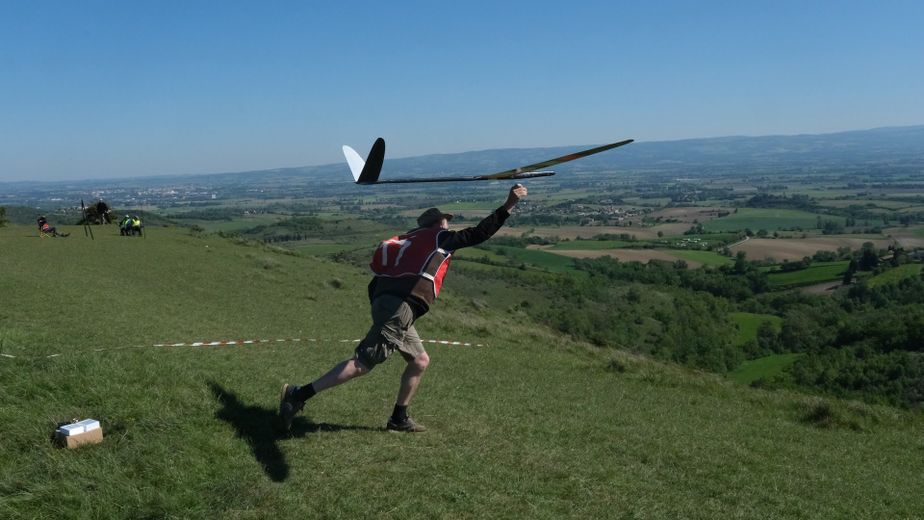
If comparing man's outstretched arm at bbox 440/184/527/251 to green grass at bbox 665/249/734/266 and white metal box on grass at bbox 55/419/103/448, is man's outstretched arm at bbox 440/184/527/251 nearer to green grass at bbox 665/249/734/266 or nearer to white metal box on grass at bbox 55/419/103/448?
white metal box on grass at bbox 55/419/103/448

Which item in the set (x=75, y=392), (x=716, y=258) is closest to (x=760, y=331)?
(x=716, y=258)

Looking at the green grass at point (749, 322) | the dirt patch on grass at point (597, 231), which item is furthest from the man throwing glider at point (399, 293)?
the dirt patch on grass at point (597, 231)

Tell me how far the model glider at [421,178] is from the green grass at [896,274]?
7896 centimetres

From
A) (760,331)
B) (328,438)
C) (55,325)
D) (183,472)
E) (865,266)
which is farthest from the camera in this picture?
(865,266)

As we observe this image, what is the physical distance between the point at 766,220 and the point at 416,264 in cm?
14441

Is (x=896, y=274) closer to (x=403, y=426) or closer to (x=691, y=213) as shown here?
(x=691, y=213)

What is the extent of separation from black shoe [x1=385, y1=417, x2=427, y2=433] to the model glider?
2.60 metres

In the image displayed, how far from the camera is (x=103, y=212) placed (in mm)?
40562

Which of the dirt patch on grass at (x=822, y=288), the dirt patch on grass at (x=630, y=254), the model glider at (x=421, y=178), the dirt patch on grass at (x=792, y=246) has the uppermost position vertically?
the model glider at (x=421, y=178)

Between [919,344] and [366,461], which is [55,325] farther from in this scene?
[919,344]

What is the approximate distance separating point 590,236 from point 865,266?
46.3 metres

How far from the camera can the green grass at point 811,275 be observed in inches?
3238

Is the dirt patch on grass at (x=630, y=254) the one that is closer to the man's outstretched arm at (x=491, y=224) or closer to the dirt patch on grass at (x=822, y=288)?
the dirt patch on grass at (x=822, y=288)

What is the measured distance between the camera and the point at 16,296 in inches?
622
